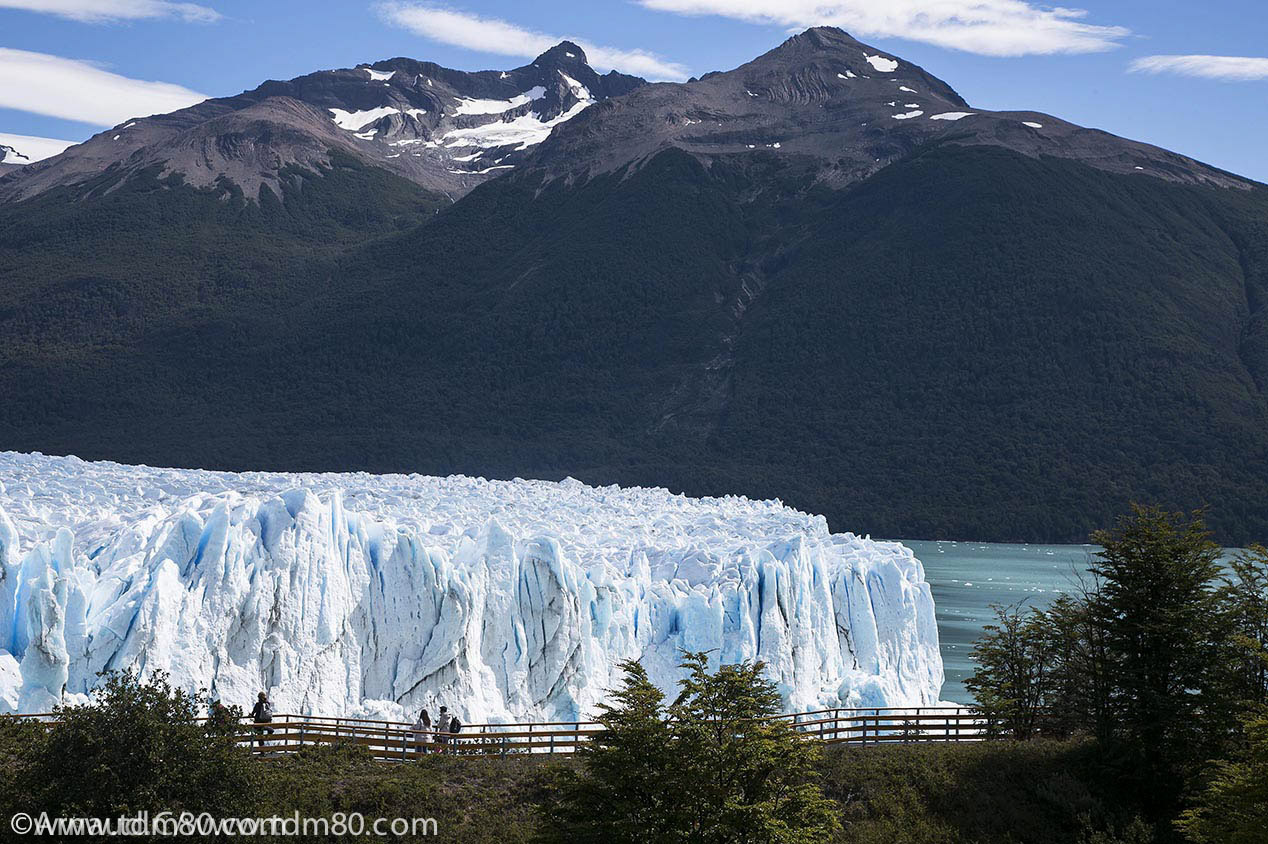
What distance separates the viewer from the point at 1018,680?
34.1 m

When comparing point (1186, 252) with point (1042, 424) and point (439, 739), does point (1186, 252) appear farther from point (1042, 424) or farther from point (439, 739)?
point (439, 739)

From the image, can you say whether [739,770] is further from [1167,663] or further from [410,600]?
[410,600]

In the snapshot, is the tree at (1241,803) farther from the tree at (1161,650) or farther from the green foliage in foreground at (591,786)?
the tree at (1161,650)

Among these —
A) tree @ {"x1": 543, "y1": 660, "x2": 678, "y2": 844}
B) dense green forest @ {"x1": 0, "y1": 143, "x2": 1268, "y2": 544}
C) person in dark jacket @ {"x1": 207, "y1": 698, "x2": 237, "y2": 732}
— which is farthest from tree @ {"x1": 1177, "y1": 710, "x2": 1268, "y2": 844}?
dense green forest @ {"x1": 0, "y1": 143, "x2": 1268, "y2": 544}

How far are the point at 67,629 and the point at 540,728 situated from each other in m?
11.1

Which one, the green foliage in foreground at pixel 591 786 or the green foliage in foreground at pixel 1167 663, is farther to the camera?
the green foliage in foreground at pixel 1167 663

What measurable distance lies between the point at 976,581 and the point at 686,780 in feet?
258

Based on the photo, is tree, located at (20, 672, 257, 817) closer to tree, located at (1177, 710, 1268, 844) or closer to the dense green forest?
tree, located at (1177, 710, 1268, 844)

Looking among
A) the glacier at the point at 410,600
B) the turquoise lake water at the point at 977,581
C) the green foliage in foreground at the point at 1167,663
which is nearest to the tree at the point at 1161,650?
the green foliage in foreground at the point at 1167,663

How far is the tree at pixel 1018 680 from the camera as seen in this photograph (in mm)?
33062

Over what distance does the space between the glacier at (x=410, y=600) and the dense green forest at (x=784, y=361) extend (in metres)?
87.7

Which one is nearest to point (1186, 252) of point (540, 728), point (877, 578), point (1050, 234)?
point (1050, 234)

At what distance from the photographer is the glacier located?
93.8 ft

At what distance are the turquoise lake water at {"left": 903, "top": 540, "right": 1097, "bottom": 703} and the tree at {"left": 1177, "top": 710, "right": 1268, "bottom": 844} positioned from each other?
27814 millimetres
